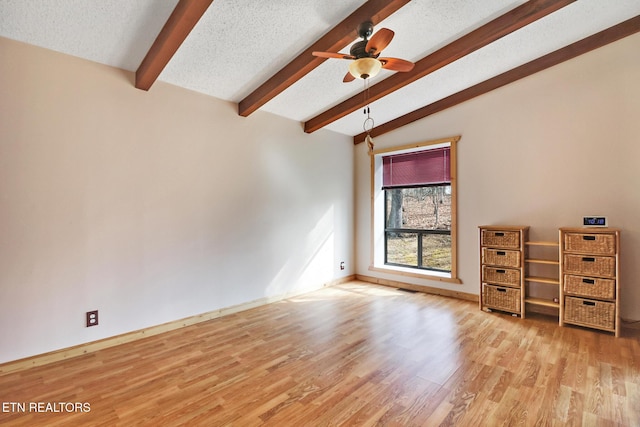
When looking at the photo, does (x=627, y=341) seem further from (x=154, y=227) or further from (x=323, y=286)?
(x=154, y=227)

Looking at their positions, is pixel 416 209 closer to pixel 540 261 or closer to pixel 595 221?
pixel 540 261

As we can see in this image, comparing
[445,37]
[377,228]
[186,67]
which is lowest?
[377,228]

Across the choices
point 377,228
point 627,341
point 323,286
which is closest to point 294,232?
point 323,286

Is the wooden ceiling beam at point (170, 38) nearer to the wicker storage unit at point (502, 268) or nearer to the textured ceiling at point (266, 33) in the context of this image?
the textured ceiling at point (266, 33)

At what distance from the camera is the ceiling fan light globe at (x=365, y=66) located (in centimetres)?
226

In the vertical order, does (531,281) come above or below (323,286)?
above

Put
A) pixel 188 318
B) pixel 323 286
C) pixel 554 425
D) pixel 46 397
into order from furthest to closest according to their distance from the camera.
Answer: pixel 323 286, pixel 188 318, pixel 46 397, pixel 554 425

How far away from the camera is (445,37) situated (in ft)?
9.68

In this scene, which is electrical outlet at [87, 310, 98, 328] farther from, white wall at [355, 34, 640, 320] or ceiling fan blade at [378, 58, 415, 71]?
white wall at [355, 34, 640, 320]

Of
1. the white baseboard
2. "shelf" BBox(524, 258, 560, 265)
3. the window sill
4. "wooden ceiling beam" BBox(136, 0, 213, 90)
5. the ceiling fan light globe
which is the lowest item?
the white baseboard

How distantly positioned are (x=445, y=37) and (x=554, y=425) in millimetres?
3165

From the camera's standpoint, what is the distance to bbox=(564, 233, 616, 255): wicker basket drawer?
2.89 m

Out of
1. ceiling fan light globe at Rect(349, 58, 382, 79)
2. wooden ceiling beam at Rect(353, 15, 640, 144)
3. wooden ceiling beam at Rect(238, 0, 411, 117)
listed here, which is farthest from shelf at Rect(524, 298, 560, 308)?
wooden ceiling beam at Rect(238, 0, 411, 117)

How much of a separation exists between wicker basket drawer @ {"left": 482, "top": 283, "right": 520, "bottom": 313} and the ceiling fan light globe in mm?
2860
